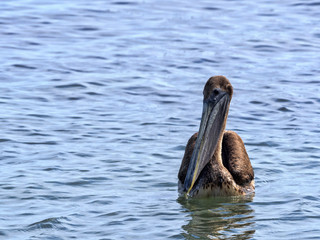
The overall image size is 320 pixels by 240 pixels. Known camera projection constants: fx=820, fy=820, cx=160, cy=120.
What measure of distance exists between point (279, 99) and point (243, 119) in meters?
1.31

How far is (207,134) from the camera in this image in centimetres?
907

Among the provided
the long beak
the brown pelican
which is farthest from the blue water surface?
the long beak

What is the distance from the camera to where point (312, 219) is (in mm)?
8336

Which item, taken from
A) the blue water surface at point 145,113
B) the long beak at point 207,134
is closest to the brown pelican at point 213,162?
the long beak at point 207,134

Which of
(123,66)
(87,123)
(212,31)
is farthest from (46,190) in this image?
(212,31)

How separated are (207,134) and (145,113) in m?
3.47

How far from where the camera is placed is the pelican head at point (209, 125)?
902 centimetres

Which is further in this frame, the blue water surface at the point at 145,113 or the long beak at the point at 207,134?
the long beak at the point at 207,134

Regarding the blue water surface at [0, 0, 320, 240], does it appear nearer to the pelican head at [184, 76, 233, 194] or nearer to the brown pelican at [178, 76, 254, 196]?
the brown pelican at [178, 76, 254, 196]

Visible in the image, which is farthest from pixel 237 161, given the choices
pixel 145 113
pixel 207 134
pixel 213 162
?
pixel 145 113

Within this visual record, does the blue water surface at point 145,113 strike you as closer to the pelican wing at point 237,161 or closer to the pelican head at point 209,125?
the pelican wing at point 237,161

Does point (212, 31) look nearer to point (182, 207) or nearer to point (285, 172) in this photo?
point (285, 172)

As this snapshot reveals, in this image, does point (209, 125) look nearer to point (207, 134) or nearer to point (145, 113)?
point (207, 134)

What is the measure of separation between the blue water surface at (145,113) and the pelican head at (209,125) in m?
0.37
